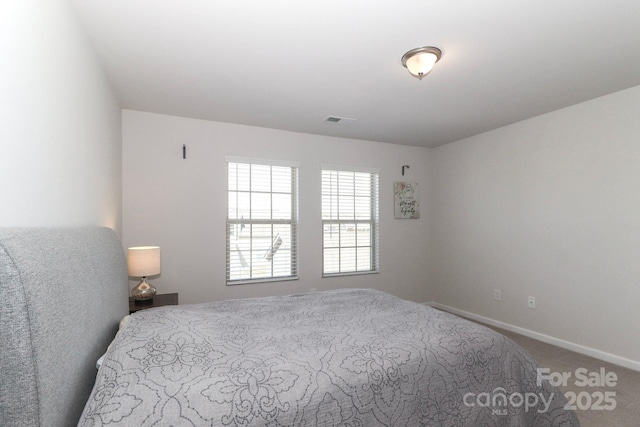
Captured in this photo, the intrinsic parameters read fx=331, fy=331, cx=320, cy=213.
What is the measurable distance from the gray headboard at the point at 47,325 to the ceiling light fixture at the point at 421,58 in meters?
2.20

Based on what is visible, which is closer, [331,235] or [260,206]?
[260,206]

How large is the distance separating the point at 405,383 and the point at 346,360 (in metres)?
0.27

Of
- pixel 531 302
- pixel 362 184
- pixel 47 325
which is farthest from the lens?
pixel 362 184

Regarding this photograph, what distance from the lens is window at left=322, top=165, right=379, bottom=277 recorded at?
4.46m

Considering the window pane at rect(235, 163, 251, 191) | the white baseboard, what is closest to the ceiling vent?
the window pane at rect(235, 163, 251, 191)

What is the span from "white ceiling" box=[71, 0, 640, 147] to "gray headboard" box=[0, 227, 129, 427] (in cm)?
135

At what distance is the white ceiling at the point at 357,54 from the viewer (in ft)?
5.99

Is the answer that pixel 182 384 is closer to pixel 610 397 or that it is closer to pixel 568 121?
pixel 610 397

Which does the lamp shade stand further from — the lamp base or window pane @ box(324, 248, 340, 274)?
window pane @ box(324, 248, 340, 274)

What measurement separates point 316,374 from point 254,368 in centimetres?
26

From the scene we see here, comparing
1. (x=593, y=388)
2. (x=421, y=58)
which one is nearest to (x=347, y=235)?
(x=421, y=58)


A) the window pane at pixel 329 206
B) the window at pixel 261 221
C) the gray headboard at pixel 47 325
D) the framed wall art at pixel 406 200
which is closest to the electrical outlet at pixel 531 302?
the framed wall art at pixel 406 200

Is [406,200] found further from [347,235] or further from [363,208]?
[347,235]

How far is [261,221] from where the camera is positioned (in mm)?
4043
